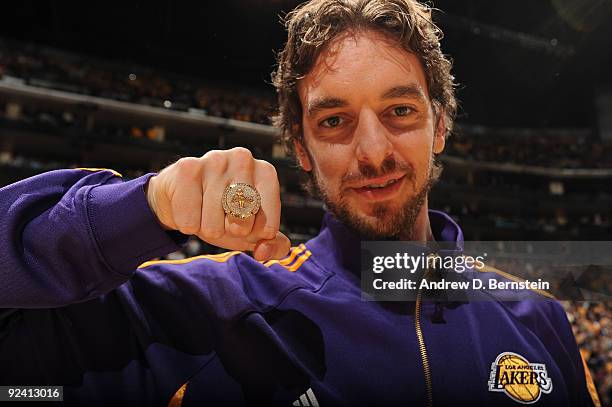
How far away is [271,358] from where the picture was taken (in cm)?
98

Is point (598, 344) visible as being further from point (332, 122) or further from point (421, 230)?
point (332, 122)

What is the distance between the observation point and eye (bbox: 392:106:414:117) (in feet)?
3.45

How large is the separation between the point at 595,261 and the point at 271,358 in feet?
2.88

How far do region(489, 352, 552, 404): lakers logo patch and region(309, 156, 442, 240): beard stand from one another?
398 millimetres

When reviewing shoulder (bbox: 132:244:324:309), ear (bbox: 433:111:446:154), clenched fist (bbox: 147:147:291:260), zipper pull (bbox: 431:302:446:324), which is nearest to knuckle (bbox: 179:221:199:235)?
clenched fist (bbox: 147:147:291:260)

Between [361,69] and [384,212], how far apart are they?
1.21ft

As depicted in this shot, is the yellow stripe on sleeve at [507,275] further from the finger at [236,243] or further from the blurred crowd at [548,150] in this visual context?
the blurred crowd at [548,150]

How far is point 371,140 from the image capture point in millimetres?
1009

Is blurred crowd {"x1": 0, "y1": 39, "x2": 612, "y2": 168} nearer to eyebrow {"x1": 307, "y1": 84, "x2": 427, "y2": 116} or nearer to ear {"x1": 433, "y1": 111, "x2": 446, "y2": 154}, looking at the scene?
ear {"x1": 433, "y1": 111, "x2": 446, "y2": 154}

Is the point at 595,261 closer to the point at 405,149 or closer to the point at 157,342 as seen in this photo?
the point at 405,149

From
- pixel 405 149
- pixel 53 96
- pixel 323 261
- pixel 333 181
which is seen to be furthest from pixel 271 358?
pixel 53 96

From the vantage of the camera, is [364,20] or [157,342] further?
[364,20]

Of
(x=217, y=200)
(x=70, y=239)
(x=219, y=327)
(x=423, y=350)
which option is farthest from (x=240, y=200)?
(x=423, y=350)

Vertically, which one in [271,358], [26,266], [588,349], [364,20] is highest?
[364,20]
